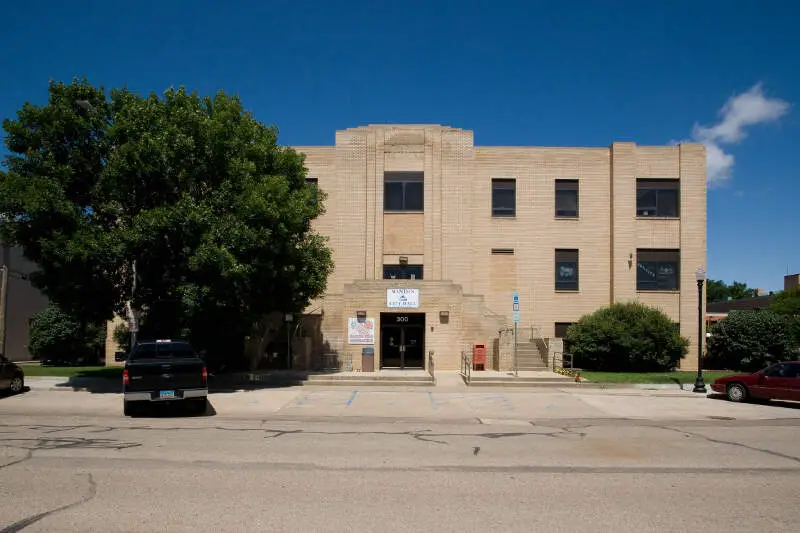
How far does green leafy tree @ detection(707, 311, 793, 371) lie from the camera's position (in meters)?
29.5

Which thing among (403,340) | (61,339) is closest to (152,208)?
(403,340)

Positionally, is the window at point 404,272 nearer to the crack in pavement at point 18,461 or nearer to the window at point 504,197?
the window at point 504,197

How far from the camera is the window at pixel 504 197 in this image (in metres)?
33.2

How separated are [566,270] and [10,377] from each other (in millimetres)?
25122

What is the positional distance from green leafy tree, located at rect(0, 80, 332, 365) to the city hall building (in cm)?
1039

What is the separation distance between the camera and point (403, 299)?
94.6 ft

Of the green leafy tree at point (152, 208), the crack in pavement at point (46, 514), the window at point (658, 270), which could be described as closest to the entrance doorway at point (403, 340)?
the green leafy tree at point (152, 208)

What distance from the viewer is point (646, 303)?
1278 inches

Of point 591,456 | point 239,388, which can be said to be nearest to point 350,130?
point 239,388

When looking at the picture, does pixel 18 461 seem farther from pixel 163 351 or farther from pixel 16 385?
pixel 16 385

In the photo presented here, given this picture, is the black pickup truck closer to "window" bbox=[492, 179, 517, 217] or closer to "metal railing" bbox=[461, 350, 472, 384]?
"metal railing" bbox=[461, 350, 472, 384]

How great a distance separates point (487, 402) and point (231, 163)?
11226 mm

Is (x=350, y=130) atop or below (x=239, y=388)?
atop

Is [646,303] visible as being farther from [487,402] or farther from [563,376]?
[487,402]
